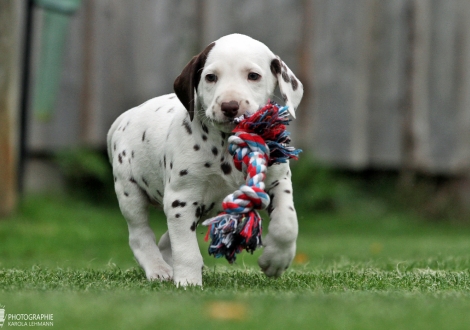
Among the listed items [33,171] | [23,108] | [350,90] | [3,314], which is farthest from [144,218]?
[350,90]

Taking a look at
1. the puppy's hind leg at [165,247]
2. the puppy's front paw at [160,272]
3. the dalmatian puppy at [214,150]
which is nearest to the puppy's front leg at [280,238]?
the dalmatian puppy at [214,150]

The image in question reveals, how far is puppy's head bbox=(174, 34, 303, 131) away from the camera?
4.17 metres

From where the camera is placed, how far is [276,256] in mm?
4258

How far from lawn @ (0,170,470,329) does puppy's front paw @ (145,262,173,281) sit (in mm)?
88

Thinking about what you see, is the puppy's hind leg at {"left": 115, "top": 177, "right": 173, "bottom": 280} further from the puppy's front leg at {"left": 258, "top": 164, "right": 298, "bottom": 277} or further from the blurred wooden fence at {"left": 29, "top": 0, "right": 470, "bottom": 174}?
the blurred wooden fence at {"left": 29, "top": 0, "right": 470, "bottom": 174}

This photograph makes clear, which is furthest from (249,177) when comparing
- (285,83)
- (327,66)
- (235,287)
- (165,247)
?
(327,66)

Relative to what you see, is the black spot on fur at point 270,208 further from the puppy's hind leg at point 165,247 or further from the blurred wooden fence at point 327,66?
the blurred wooden fence at point 327,66

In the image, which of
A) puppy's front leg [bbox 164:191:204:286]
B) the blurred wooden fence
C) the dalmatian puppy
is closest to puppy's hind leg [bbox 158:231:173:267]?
the dalmatian puppy

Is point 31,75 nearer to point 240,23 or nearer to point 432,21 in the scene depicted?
point 240,23

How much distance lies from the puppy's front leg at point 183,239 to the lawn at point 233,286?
128 mm

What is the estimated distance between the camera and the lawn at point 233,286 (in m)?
2.88

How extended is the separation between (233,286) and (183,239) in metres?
0.38

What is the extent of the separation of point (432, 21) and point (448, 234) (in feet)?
9.31

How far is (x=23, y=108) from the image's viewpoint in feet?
29.7
